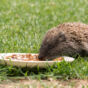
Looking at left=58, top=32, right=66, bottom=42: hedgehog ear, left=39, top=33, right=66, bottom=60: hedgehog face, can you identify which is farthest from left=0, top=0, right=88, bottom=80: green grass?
left=58, top=32, right=66, bottom=42: hedgehog ear

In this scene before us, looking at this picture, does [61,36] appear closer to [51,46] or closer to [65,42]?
[65,42]

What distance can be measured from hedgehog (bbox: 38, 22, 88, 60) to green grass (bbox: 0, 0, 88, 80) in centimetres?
62

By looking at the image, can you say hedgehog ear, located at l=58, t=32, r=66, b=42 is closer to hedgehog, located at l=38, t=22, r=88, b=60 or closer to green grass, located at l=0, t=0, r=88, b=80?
hedgehog, located at l=38, t=22, r=88, b=60

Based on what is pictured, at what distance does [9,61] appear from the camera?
5.72m

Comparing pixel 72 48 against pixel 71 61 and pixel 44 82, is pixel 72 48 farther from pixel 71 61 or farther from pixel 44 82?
pixel 44 82

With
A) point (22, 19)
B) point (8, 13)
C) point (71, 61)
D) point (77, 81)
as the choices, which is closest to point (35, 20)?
point (22, 19)

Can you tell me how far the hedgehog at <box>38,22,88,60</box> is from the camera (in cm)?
691

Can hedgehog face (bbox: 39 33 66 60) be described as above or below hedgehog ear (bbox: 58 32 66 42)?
below

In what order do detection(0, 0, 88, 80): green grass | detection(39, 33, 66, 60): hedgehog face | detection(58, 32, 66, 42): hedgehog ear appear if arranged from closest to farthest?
detection(0, 0, 88, 80): green grass
detection(39, 33, 66, 60): hedgehog face
detection(58, 32, 66, 42): hedgehog ear

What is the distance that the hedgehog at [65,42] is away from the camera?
691 centimetres

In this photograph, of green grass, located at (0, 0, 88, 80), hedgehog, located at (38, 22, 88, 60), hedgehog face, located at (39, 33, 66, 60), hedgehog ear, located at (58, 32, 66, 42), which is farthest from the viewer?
hedgehog ear, located at (58, 32, 66, 42)

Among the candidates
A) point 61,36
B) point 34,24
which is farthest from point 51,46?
point 34,24

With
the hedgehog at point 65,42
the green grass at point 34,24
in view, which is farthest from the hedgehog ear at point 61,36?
the green grass at point 34,24

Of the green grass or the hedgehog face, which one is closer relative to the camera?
the green grass
